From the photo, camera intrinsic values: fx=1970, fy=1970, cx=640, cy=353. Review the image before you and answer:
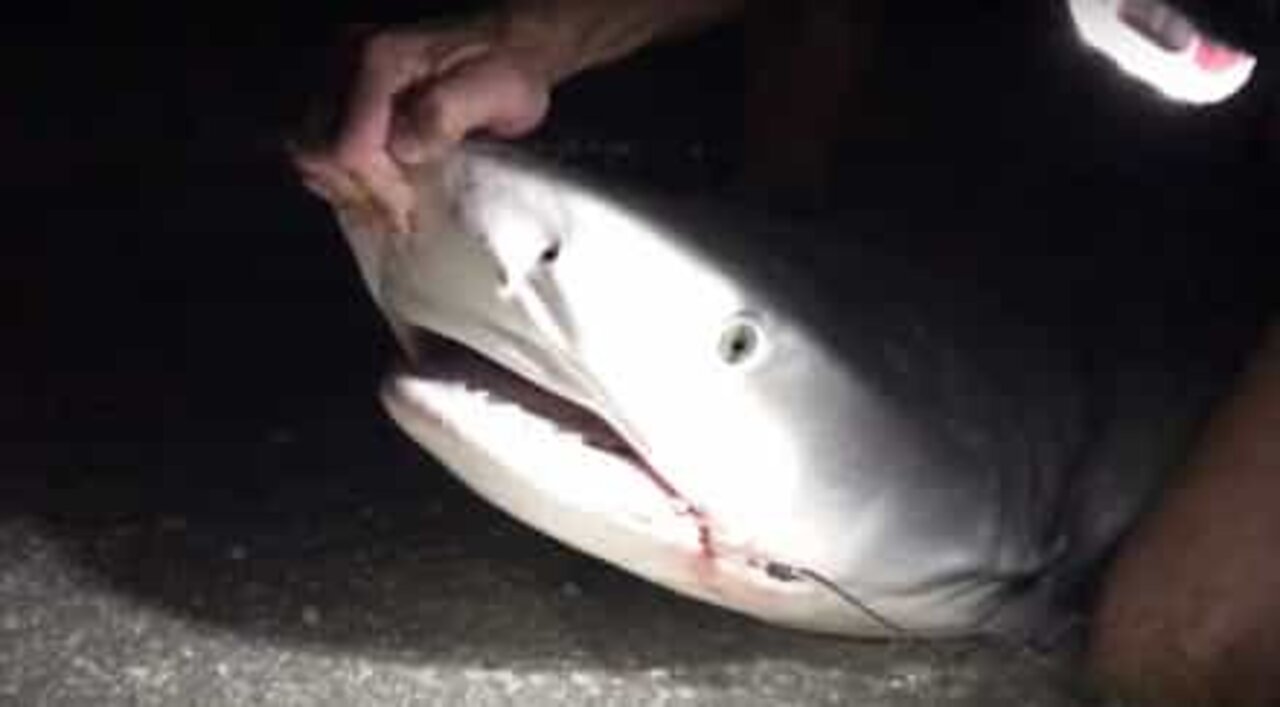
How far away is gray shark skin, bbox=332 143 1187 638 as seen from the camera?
141 cm

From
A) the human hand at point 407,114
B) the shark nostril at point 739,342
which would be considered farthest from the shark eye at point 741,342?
the human hand at point 407,114

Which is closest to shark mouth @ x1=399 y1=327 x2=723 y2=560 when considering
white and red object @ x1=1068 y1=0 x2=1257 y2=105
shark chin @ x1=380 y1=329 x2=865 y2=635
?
shark chin @ x1=380 y1=329 x2=865 y2=635

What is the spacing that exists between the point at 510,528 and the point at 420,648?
284 millimetres

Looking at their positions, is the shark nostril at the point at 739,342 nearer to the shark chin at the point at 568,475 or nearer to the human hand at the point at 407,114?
the shark chin at the point at 568,475

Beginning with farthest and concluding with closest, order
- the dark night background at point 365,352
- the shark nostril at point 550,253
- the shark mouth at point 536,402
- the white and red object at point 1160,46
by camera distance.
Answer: the dark night background at point 365,352 < the shark mouth at point 536,402 < the shark nostril at point 550,253 < the white and red object at point 1160,46

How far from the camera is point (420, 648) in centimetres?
162

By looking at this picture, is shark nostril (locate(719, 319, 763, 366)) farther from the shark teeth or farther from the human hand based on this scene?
the human hand

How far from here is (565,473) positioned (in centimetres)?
154

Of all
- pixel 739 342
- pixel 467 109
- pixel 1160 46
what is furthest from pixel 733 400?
pixel 1160 46

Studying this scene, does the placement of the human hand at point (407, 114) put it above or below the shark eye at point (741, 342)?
above

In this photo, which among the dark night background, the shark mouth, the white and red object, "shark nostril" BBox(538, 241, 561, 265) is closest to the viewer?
the white and red object

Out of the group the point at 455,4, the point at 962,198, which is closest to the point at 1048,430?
the point at 962,198

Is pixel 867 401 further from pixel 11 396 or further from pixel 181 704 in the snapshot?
pixel 11 396

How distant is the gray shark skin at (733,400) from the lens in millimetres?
1409
